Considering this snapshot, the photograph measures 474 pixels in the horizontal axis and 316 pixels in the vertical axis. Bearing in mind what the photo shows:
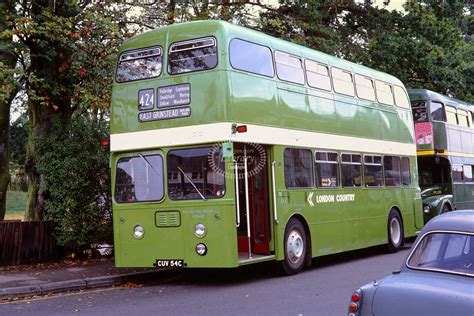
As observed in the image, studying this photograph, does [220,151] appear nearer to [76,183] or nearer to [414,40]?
[76,183]

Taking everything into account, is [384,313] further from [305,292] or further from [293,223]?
[293,223]

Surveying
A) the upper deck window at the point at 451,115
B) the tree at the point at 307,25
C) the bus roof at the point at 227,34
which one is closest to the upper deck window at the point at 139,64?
the bus roof at the point at 227,34

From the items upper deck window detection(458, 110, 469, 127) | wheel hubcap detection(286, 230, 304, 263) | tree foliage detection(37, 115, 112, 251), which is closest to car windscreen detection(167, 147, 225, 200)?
wheel hubcap detection(286, 230, 304, 263)

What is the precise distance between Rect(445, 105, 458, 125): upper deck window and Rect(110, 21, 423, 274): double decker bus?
26.2 feet

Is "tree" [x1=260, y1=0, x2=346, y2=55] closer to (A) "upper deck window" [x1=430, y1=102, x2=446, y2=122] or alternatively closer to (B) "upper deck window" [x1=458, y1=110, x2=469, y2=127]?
(A) "upper deck window" [x1=430, y1=102, x2=446, y2=122]

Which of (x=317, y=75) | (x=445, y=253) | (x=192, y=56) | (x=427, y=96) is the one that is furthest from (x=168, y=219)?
(x=427, y=96)

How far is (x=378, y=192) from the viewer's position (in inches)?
628

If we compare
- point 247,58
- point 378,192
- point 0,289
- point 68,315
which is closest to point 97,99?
point 247,58

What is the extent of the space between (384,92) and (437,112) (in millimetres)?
4060

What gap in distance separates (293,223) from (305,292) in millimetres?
2482

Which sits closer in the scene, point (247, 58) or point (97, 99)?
point (247, 58)

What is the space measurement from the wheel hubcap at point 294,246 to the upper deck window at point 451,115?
10.0m

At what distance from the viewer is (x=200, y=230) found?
35.8 ft

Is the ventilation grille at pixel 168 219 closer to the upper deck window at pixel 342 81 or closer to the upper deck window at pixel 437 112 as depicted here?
the upper deck window at pixel 342 81
